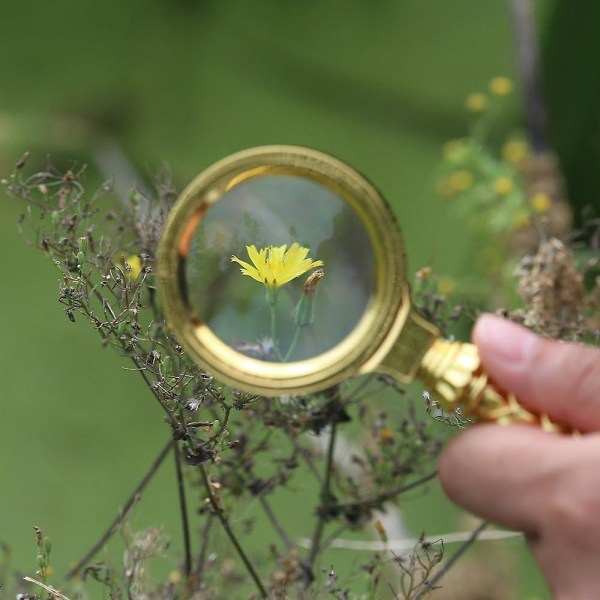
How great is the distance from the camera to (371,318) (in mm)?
415

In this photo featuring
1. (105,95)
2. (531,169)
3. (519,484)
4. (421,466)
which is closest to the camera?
(519,484)

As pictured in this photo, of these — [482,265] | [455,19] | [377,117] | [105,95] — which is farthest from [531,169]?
[105,95]

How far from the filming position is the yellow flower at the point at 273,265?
0.43 meters

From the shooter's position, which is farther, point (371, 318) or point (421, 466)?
point (421, 466)

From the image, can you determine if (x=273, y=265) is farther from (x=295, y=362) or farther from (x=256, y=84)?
(x=256, y=84)

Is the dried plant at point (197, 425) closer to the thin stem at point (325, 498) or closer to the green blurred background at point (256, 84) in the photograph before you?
the thin stem at point (325, 498)

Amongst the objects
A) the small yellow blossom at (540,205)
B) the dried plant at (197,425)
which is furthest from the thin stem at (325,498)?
the small yellow blossom at (540,205)

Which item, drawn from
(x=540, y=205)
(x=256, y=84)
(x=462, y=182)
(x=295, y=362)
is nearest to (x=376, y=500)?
(x=295, y=362)

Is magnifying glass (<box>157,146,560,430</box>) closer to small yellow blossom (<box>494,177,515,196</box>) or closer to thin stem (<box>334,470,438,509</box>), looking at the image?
thin stem (<box>334,470,438,509</box>)

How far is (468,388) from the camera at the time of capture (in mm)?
368

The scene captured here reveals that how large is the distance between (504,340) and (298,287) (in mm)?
124

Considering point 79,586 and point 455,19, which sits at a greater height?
point 455,19

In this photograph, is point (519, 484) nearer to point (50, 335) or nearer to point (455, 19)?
point (50, 335)

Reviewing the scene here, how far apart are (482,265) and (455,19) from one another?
2.12 feet
